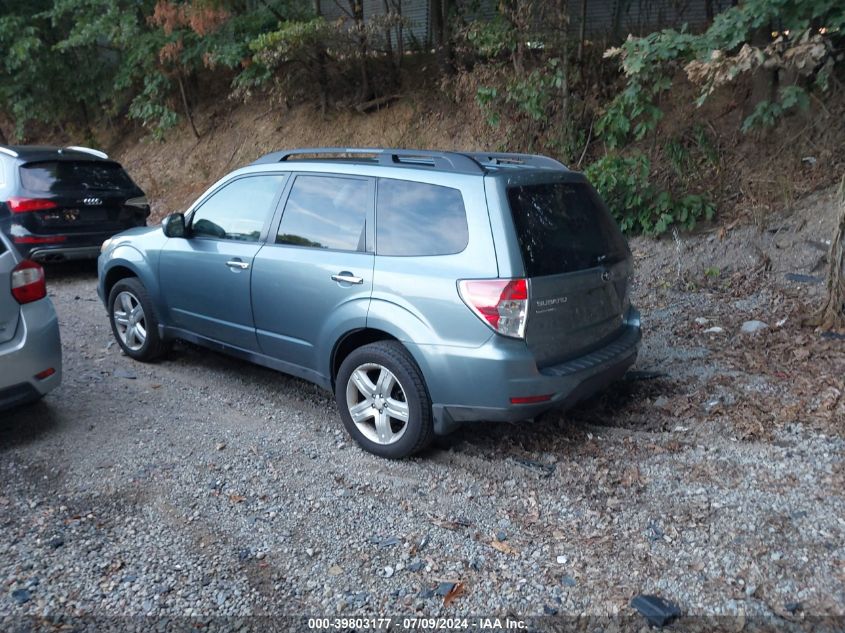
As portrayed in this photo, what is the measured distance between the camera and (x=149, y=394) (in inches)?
229

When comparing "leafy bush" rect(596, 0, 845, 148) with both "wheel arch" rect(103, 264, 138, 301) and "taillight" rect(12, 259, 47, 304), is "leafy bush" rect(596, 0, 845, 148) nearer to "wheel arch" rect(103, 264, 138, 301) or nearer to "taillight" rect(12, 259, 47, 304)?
"wheel arch" rect(103, 264, 138, 301)

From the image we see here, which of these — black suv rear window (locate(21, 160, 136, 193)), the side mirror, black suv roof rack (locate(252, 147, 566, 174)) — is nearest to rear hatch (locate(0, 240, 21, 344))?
the side mirror

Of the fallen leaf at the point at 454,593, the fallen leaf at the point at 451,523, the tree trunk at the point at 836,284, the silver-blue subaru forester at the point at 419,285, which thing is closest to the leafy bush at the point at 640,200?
the tree trunk at the point at 836,284

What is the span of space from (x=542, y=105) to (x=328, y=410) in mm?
5526

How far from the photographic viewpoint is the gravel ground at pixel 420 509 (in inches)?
131

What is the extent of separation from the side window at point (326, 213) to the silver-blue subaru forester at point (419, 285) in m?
0.01

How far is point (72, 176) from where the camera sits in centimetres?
971

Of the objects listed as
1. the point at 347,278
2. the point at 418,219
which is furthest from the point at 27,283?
the point at 418,219

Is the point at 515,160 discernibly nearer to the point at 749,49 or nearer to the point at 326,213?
the point at 326,213

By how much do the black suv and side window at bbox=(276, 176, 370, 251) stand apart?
5313mm

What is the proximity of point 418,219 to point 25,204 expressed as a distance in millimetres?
6737

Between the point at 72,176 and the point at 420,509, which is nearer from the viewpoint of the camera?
the point at 420,509

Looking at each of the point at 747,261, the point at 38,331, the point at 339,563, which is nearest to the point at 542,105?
the point at 747,261

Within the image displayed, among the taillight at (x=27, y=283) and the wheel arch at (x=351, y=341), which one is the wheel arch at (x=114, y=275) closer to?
the taillight at (x=27, y=283)
